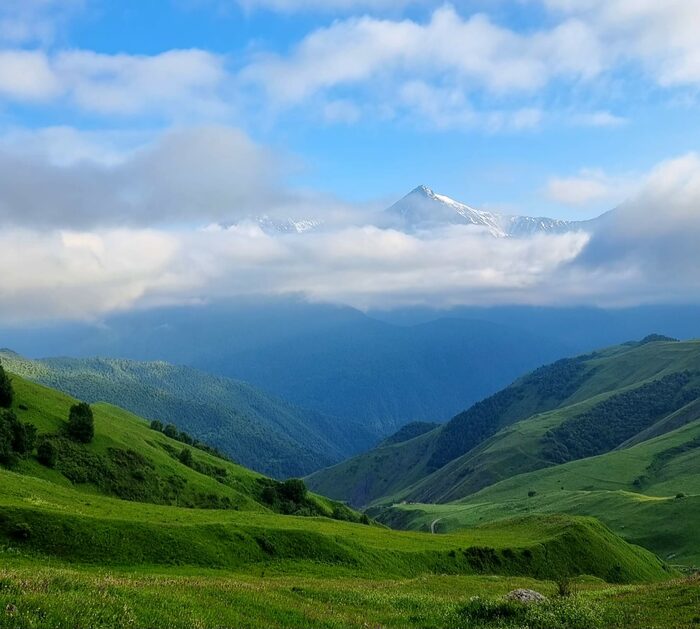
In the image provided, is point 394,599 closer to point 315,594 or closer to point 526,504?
point 315,594

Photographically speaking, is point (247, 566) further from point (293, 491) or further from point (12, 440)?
point (293, 491)

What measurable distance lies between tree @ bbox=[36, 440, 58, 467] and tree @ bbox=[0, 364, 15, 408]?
11.6 meters

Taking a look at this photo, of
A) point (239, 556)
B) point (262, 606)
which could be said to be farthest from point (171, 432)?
point (262, 606)

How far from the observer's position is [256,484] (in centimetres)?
11281

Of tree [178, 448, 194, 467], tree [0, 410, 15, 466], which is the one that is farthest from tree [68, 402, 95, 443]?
tree [178, 448, 194, 467]

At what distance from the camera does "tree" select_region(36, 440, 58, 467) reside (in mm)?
69312

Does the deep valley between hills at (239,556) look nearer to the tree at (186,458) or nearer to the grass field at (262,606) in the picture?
the grass field at (262,606)

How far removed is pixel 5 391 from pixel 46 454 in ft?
47.9

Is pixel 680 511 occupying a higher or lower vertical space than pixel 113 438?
→ lower

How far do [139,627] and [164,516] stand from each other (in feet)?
133

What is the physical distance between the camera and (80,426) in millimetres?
80625

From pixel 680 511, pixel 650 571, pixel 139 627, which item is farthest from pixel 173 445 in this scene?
pixel 680 511

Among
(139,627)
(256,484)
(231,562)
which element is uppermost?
(139,627)

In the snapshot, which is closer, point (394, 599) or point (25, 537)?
point (394, 599)
